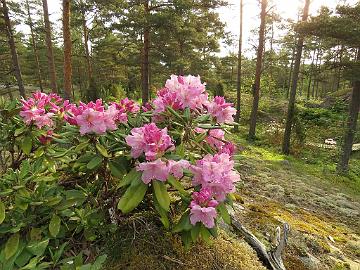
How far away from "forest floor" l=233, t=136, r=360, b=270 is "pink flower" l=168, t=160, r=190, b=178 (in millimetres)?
519

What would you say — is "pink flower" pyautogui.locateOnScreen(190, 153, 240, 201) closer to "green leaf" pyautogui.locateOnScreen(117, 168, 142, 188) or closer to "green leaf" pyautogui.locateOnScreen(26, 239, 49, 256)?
"green leaf" pyautogui.locateOnScreen(117, 168, 142, 188)

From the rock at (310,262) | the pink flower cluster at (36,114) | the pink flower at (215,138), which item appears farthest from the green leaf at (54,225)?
the rock at (310,262)

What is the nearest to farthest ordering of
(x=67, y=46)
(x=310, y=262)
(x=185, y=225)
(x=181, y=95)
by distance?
(x=185, y=225)
(x=181, y=95)
(x=310, y=262)
(x=67, y=46)

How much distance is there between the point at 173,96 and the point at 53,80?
10080 mm

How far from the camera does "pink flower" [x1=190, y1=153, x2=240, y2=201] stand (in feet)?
4.61

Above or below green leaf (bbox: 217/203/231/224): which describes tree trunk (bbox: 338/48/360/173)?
below

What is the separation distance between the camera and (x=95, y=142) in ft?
5.41

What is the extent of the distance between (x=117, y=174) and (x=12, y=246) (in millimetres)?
572

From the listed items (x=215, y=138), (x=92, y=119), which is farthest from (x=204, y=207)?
(x=92, y=119)

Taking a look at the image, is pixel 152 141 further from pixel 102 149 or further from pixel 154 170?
pixel 102 149

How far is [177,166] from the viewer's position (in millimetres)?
1368

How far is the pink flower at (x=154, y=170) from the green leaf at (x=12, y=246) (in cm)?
68

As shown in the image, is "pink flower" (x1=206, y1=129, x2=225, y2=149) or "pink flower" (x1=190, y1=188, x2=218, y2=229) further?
"pink flower" (x1=206, y1=129, x2=225, y2=149)

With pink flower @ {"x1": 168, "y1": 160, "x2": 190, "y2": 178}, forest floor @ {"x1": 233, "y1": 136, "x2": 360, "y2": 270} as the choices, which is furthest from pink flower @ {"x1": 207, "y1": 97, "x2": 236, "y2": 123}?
pink flower @ {"x1": 168, "y1": 160, "x2": 190, "y2": 178}
